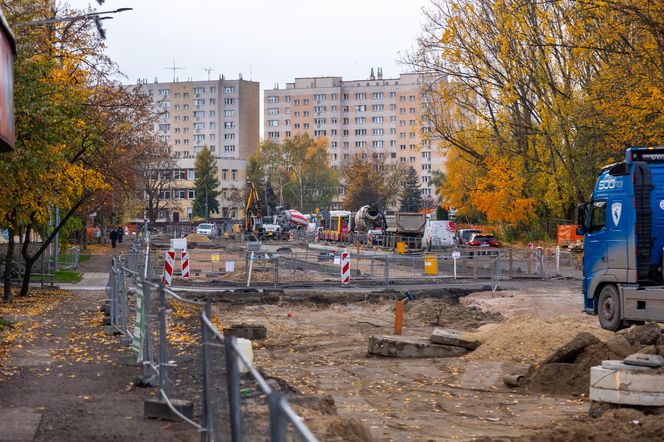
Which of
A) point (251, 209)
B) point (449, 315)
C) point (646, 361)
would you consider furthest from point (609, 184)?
point (251, 209)

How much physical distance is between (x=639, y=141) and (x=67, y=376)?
24.9 m

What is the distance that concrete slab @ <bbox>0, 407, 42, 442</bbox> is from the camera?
9.65 m

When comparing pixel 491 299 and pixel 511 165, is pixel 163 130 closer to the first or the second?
pixel 511 165

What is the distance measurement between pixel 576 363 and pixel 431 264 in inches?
955

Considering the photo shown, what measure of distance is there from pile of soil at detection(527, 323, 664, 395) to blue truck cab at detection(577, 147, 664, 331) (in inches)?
182

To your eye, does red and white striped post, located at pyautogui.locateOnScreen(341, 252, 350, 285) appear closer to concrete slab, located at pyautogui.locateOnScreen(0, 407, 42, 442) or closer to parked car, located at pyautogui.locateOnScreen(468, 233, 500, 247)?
concrete slab, located at pyautogui.locateOnScreen(0, 407, 42, 442)

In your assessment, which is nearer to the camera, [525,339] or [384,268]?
[525,339]

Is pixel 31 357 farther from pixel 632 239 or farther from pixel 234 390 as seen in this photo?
pixel 632 239

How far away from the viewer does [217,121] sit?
181625mm

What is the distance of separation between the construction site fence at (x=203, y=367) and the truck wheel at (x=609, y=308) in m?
9.61

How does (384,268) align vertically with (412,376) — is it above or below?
above

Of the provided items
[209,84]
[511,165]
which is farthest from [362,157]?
[511,165]

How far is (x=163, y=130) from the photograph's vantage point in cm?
A: 18450

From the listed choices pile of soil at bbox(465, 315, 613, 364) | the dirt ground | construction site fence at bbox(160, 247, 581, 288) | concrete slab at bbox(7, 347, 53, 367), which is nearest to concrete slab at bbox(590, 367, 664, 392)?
the dirt ground
